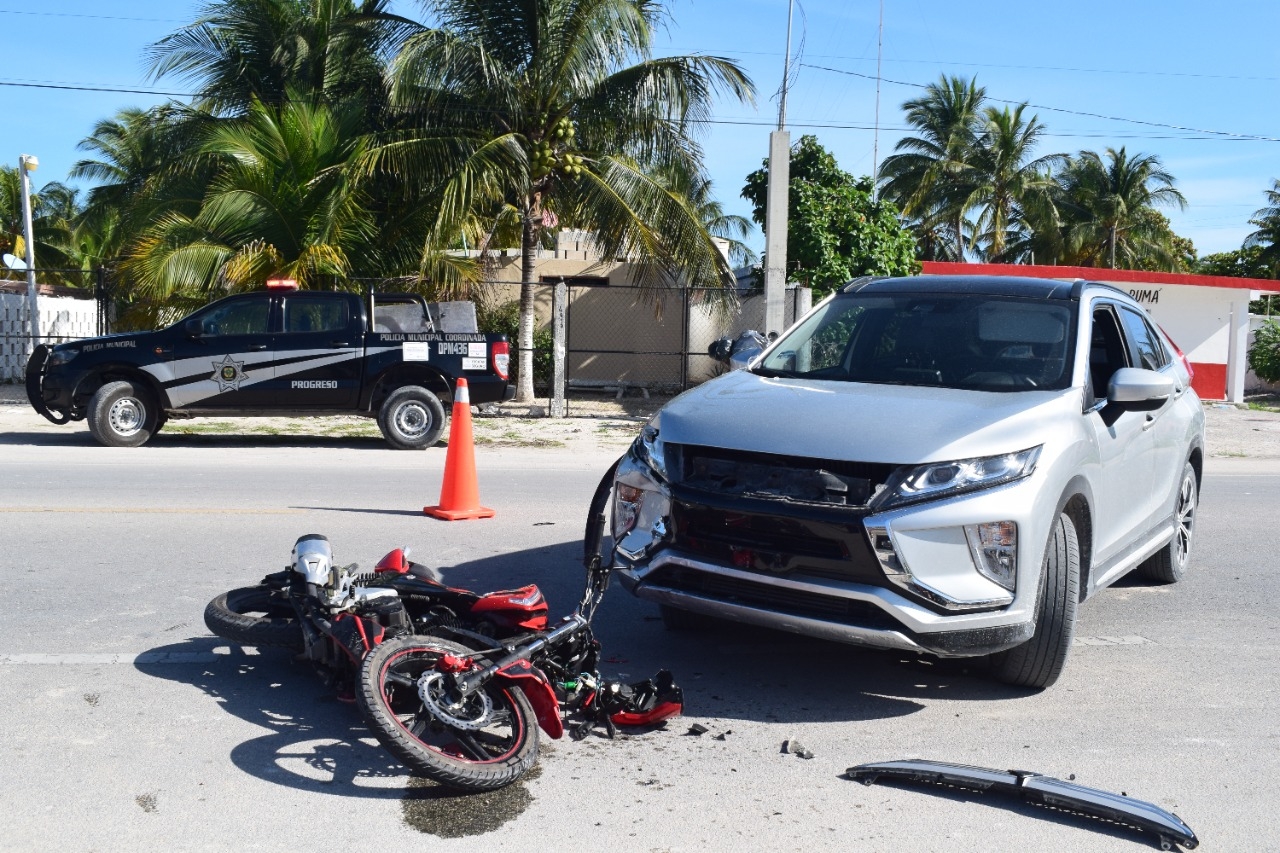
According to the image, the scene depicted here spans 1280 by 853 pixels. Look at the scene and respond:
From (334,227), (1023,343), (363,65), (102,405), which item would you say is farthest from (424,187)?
(1023,343)

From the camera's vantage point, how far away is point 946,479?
4.46 meters

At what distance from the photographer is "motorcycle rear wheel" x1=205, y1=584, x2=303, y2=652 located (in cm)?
A: 484

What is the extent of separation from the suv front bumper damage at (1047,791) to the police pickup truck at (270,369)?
1045 centimetres

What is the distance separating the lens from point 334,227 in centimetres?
1786

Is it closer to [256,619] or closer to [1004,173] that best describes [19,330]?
[256,619]

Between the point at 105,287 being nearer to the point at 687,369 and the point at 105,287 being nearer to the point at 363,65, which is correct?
the point at 363,65

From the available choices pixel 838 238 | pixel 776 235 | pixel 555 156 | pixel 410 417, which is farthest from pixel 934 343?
pixel 838 238

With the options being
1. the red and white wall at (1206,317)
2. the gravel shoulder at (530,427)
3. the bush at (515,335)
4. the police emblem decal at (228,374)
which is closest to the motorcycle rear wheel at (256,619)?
the police emblem decal at (228,374)

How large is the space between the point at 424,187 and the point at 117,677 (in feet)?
47.8

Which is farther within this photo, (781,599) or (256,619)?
(256,619)

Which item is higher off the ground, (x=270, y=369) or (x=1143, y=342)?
(x=1143, y=342)

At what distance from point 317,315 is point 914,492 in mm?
10648

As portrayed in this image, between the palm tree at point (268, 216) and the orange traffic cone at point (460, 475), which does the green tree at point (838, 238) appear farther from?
the orange traffic cone at point (460, 475)

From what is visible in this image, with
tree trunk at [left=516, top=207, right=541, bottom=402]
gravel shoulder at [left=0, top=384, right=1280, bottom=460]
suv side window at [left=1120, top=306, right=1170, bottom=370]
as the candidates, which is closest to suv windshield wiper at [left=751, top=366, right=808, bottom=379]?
suv side window at [left=1120, top=306, right=1170, bottom=370]
